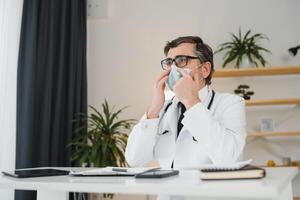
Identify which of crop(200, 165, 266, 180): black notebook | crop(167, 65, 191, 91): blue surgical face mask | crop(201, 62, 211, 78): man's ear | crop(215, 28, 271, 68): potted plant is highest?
crop(215, 28, 271, 68): potted plant

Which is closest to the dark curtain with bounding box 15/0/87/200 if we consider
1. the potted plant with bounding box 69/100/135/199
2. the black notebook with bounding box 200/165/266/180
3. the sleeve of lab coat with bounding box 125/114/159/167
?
the potted plant with bounding box 69/100/135/199

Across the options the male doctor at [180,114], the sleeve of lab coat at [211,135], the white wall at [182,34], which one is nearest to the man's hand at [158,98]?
the male doctor at [180,114]

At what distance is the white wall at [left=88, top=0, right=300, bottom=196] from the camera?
320cm

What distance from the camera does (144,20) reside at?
365 centimetres

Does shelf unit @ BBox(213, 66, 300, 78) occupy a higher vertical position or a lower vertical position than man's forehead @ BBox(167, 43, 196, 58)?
higher

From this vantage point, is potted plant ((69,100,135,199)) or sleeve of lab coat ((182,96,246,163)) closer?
sleeve of lab coat ((182,96,246,163))

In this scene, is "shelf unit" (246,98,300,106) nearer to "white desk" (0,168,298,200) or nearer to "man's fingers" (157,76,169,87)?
"man's fingers" (157,76,169,87)

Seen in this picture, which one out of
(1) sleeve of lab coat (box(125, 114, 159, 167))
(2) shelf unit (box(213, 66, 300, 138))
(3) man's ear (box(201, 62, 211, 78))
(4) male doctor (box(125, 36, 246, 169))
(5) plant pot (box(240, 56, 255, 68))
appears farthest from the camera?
(5) plant pot (box(240, 56, 255, 68))

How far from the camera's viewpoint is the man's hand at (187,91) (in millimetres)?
1297

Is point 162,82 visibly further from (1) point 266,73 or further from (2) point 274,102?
(1) point 266,73

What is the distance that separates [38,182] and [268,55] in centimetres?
289

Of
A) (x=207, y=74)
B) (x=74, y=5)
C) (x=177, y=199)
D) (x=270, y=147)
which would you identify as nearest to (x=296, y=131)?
(x=270, y=147)

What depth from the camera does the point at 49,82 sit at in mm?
2828

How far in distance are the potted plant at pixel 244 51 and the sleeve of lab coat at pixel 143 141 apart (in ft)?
6.11
